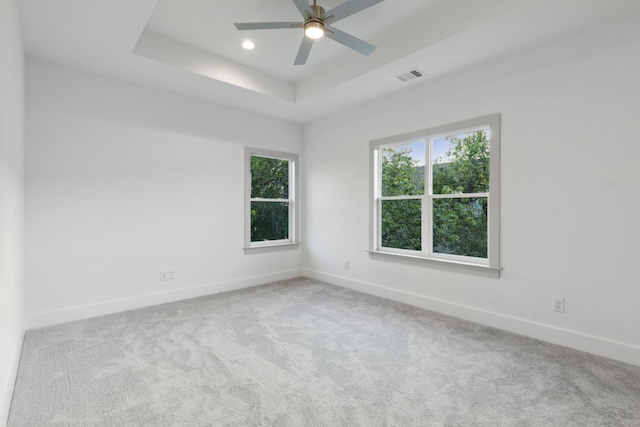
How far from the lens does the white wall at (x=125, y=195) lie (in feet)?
10.4

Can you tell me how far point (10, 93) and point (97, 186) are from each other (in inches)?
59.6

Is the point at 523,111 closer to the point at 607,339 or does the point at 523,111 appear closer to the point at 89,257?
the point at 607,339

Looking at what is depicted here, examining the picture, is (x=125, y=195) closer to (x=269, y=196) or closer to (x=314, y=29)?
(x=269, y=196)

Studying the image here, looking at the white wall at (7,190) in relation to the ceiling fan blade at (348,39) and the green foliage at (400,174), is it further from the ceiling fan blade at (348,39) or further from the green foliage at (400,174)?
the green foliage at (400,174)

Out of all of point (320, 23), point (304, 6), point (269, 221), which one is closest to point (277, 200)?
point (269, 221)

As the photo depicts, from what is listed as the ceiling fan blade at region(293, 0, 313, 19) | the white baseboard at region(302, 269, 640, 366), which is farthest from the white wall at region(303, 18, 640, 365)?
the ceiling fan blade at region(293, 0, 313, 19)

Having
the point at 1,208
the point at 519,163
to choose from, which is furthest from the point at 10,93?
the point at 519,163

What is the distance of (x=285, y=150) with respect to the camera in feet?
17.1

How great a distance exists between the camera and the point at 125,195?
3.65m

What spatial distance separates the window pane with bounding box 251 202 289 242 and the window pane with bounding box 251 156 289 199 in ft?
0.51

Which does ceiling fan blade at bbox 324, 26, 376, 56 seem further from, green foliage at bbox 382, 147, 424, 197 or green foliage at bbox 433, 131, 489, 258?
green foliage at bbox 382, 147, 424, 197

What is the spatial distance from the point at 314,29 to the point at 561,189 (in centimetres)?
251

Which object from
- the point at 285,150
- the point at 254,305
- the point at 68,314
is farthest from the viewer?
Result: the point at 285,150

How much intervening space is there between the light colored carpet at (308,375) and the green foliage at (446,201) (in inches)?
36.2
